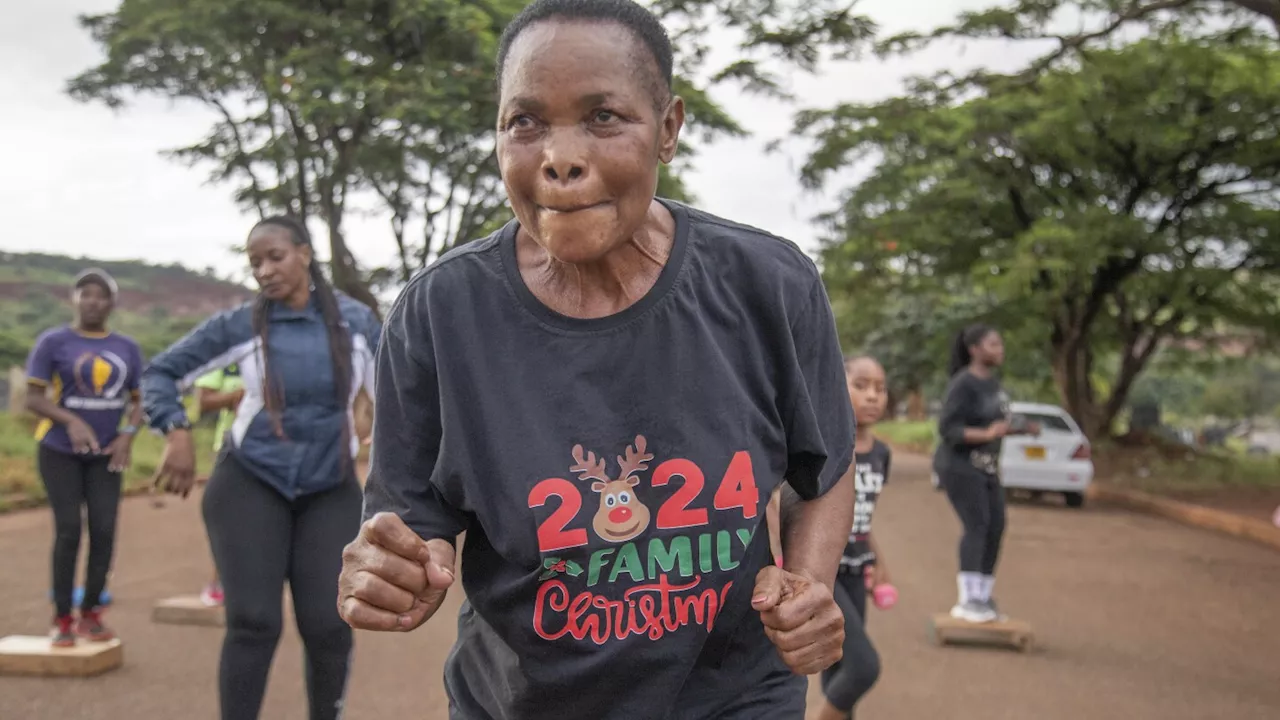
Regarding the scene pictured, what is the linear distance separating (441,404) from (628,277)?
1.19 feet

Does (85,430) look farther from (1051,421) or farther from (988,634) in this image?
(1051,421)

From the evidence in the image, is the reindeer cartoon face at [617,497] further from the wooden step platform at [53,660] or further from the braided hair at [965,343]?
the braided hair at [965,343]

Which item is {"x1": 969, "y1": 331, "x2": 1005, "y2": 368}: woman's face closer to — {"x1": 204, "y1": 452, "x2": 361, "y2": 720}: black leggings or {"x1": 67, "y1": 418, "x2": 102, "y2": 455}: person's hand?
{"x1": 204, "y1": 452, "x2": 361, "y2": 720}: black leggings

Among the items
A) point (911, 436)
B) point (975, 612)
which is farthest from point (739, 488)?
point (911, 436)

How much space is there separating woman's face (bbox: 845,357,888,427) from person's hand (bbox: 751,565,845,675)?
3.42 m

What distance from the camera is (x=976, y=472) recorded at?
7.18 m

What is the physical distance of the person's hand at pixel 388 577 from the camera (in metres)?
1.66

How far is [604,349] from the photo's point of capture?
187 cm

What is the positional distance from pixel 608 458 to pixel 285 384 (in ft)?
8.57

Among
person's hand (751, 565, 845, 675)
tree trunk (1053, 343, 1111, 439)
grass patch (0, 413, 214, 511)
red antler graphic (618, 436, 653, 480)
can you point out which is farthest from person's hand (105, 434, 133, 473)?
tree trunk (1053, 343, 1111, 439)

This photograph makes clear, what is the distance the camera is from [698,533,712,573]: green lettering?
1.86 m

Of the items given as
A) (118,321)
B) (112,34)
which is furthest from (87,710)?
(118,321)

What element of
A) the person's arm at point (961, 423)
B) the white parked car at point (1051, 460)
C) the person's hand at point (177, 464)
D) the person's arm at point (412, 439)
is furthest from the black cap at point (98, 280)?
the white parked car at point (1051, 460)

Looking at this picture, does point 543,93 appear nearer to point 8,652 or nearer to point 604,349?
point 604,349
